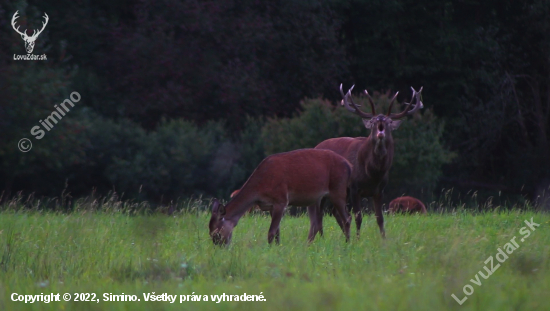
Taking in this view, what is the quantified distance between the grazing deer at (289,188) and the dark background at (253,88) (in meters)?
10.3

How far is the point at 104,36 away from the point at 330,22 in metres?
8.98

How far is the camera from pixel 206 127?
26594mm

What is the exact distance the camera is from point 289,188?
1035cm

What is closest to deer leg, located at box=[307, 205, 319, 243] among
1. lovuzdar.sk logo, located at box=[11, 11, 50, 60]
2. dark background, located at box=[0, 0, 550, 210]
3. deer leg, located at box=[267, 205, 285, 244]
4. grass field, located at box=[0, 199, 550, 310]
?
grass field, located at box=[0, 199, 550, 310]

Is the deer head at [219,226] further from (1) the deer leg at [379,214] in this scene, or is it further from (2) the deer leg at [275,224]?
(1) the deer leg at [379,214]

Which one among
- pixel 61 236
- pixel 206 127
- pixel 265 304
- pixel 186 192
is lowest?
pixel 186 192

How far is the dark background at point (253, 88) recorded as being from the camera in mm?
22484

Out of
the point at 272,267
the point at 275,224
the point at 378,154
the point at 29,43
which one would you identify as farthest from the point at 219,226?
the point at 29,43

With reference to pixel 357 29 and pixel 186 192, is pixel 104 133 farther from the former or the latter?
pixel 357 29

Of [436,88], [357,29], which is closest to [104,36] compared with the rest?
[357,29]

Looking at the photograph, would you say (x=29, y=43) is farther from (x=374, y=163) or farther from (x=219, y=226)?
(x=219, y=226)

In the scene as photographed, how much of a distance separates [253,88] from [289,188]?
1732cm

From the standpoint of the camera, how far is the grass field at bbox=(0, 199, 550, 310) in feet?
18.5

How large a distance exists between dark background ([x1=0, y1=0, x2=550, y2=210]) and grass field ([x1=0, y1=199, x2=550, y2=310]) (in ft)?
37.7
